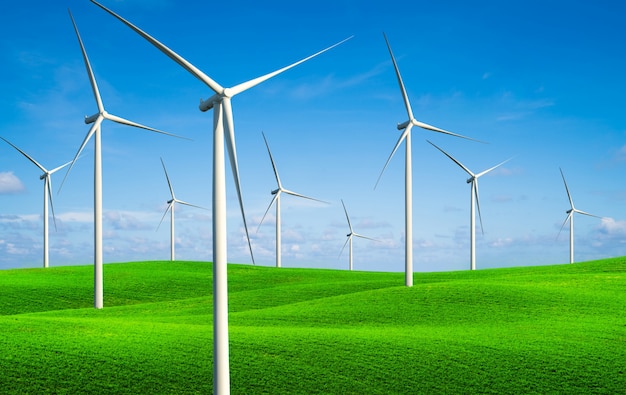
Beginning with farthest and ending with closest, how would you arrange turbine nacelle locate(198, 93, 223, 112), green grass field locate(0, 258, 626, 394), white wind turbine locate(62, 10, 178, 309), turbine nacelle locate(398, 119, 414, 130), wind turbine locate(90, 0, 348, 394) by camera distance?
turbine nacelle locate(398, 119, 414, 130) → white wind turbine locate(62, 10, 178, 309) → green grass field locate(0, 258, 626, 394) → turbine nacelle locate(198, 93, 223, 112) → wind turbine locate(90, 0, 348, 394)

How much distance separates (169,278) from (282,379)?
43.6 metres

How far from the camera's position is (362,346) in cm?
2412

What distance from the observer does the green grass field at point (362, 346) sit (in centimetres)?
1994

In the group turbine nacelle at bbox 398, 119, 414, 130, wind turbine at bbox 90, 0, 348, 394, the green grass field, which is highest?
turbine nacelle at bbox 398, 119, 414, 130

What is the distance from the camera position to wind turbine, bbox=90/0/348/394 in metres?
16.7

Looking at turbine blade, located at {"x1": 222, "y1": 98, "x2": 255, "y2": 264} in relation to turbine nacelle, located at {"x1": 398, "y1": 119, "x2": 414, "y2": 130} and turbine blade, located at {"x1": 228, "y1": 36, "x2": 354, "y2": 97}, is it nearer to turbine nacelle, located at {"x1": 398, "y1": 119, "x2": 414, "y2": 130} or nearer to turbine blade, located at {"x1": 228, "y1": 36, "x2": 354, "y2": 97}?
turbine blade, located at {"x1": 228, "y1": 36, "x2": 354, "y2": 97}

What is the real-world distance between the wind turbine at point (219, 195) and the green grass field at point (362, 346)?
2691 millimetres

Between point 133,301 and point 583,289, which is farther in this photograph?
point 133,301

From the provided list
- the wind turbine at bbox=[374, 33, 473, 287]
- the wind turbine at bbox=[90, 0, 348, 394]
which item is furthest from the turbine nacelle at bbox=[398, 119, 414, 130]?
the wind turbine at bbox=[90, 0, 348, 394]

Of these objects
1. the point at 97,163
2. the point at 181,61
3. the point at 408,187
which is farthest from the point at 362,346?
the point at 97,163

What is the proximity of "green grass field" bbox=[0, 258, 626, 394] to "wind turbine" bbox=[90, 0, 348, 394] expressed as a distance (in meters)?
2.69

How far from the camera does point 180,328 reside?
2842 cm

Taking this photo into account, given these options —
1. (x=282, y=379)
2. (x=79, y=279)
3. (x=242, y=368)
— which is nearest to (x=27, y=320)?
(x=242, y=368)

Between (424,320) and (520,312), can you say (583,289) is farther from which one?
(424,320)
